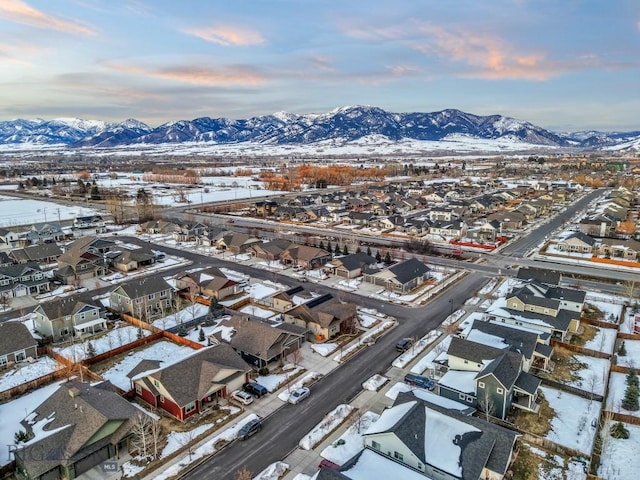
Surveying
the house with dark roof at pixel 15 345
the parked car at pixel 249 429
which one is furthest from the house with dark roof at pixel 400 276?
the house with dark roof at pixel 15 345

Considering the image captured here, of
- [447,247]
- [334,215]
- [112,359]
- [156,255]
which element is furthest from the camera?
[334,215]

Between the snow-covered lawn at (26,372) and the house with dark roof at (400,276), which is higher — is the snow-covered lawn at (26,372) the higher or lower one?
the lower one

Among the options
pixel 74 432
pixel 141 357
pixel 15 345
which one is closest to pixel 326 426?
pixel 74 432

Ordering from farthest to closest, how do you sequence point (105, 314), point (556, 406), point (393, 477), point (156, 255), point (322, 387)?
point (156, 255)
point (105, 314)
point (322, 387)
point (556, 406)
point (393, 477)

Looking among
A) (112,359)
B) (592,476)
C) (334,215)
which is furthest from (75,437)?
(334,215)

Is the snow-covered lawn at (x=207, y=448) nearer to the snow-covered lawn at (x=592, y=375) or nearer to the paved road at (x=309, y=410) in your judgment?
the paved road at (x=309, y=410)

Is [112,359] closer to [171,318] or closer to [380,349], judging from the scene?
[171,318]
